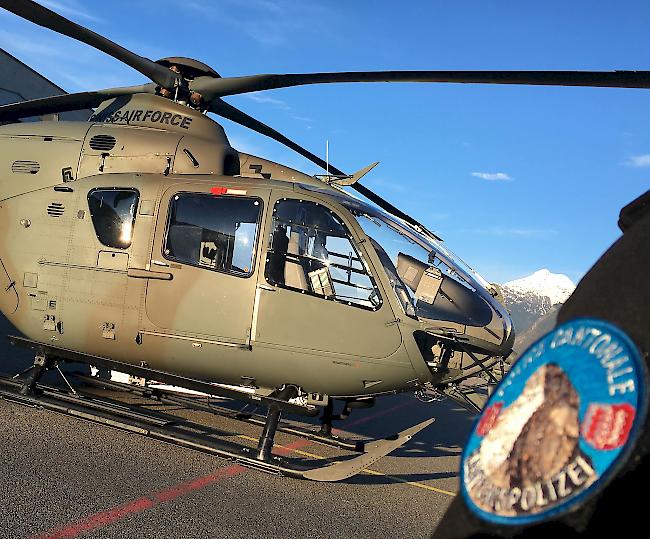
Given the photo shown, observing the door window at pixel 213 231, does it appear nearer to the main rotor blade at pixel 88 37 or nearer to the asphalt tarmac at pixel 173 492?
the main rotor blade at pixel 88 37

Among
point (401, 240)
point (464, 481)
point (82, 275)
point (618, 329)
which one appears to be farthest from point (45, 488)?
point (618, 329)

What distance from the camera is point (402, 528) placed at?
187 inches

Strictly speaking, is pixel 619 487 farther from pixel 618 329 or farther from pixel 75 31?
pixel 75 31

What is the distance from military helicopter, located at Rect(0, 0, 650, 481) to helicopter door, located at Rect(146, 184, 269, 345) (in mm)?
16

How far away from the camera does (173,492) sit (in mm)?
4715

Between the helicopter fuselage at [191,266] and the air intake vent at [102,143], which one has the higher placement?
the air intake vent at [102,143]

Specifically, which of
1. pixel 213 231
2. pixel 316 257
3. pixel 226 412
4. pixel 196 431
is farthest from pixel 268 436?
pixel 213 231

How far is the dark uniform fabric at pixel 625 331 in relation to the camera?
0.72m

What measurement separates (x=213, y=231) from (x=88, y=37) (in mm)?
2711

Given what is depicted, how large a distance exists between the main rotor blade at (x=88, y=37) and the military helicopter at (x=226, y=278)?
0.06 feet

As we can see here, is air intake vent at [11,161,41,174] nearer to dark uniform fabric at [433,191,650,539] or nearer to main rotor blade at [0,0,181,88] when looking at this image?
main rotor blade at [0,0,181,88]

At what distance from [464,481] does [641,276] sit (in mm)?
423

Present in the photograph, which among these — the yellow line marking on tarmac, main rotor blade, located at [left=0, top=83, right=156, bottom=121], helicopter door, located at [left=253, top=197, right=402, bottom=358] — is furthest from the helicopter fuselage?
the yellow line marking on tarmac

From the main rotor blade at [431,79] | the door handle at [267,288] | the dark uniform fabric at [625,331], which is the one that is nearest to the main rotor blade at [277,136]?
the main rotor blade at [431,79]
